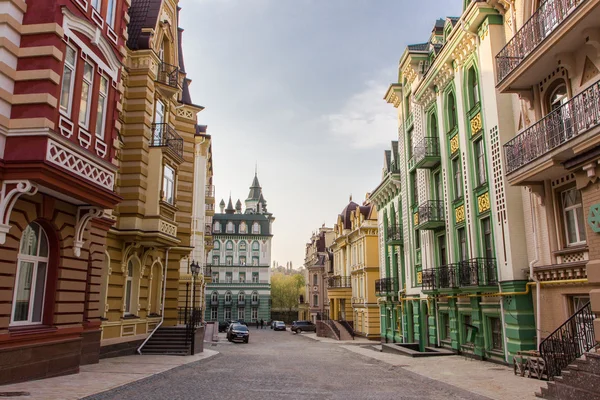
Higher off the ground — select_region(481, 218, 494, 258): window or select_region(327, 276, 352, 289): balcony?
select_region(481, 218, 494, 258): window

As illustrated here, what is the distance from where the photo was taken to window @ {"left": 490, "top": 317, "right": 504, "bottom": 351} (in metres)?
18.1

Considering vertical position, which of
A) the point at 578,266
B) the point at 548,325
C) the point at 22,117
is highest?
the point at 22,117

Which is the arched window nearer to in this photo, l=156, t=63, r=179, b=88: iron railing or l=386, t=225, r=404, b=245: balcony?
l=386, t=225, r=404, b=245: balcony

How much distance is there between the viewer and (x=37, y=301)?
1197 centimetres

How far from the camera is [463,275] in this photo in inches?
774

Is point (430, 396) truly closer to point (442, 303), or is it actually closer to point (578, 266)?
point (578, 266)

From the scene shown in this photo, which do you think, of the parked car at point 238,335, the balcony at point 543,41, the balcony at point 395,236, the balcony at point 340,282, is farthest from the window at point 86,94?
the balcony at point 340,282

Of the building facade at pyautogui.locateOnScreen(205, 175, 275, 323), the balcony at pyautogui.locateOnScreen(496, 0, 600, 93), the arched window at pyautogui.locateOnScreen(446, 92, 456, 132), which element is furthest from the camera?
the building facade at pyautogui.locateOnScreen(205, 175, 275, 323)

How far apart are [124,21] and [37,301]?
8713 millimetres

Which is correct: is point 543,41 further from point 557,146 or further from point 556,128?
point 557,146

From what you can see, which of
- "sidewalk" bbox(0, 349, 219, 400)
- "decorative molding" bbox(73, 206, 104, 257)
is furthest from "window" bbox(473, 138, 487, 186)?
"decorative molding" bbox(73, 206, 104, 257)

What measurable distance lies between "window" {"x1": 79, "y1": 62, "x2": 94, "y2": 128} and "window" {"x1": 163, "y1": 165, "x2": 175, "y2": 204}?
782 centimetres

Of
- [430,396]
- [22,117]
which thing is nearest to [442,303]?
[430,396]

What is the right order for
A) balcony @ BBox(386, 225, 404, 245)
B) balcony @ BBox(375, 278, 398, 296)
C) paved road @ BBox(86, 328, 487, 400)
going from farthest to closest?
balcony @ BBox(375, 278, 398, 296)
balcony @ BBox(386, 225, 404, 245)
paved road @ BBox(86, 328, 487, 400)
